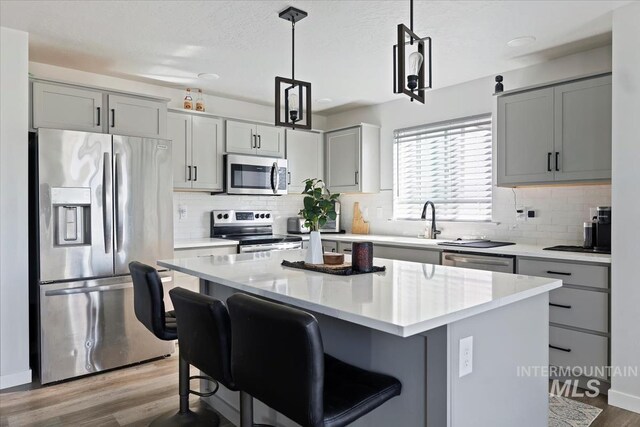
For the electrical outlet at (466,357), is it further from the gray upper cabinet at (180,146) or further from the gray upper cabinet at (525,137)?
the gray upper cabinet at (180,146)

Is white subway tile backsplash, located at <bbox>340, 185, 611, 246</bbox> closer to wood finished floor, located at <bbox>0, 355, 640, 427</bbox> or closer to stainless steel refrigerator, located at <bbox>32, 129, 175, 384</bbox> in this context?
wood finished floor, located at <bbox>0, 355, 640, 427</bbox>

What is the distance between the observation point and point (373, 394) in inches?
57.9

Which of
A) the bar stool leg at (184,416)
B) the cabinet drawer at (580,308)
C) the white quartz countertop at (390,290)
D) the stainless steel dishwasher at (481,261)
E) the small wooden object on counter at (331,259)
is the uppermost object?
the small wooden object on counter at (331,259)

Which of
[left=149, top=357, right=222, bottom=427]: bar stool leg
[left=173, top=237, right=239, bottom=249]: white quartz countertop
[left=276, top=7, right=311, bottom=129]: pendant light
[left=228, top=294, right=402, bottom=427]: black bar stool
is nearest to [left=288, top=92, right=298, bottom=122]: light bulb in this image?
[left=276, top=7, right=311, bottom=129]: pendant light

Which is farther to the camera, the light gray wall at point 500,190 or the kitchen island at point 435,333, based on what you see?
the light gray wall at point 500,190

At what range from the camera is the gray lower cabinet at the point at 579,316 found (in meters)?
2.79

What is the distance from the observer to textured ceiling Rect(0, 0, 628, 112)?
2.65 m

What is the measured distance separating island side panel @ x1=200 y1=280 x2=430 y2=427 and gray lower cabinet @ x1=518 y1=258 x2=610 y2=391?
1.87 meters

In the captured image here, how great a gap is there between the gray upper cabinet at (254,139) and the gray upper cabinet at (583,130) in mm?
2842

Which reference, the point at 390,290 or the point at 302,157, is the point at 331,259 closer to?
the point at 390,290

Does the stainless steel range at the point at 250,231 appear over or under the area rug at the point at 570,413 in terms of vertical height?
over

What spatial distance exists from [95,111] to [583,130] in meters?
3.68

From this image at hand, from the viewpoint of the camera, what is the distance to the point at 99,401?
2.81m

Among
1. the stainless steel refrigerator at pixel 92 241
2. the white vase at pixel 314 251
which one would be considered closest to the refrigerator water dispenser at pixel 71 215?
the stainless steel refrigerator at pixel 92 241
